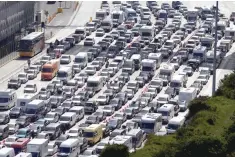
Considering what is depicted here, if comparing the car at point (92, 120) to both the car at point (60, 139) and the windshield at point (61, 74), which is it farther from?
the windshield at point (61, 74)

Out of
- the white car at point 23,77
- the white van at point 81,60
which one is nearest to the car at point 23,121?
the white car at point 23,77

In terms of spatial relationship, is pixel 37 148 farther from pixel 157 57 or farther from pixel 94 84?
pixel 157 57

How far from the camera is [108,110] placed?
3285 inches

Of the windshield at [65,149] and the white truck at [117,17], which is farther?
the white truck at [117,17]

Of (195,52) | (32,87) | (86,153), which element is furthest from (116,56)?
(86,153)

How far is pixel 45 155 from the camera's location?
73125 mm

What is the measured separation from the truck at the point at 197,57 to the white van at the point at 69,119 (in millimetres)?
Answer: 19607

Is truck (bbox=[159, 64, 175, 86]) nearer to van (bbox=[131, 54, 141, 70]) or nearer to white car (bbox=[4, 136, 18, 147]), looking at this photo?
van (bbox=[131, 54, 141, 70])

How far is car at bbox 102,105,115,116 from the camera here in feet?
273

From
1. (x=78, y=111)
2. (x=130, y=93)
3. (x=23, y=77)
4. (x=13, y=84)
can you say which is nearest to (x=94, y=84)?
(x=130, y=93)

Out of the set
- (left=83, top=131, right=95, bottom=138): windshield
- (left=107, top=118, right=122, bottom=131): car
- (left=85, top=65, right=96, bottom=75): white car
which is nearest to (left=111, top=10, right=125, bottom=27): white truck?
(left=85, top=65, right=96, bottom=75): white car

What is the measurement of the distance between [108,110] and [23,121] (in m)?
6.37

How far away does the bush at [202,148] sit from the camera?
5547 cm

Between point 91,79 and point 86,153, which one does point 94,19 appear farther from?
point 86,153
